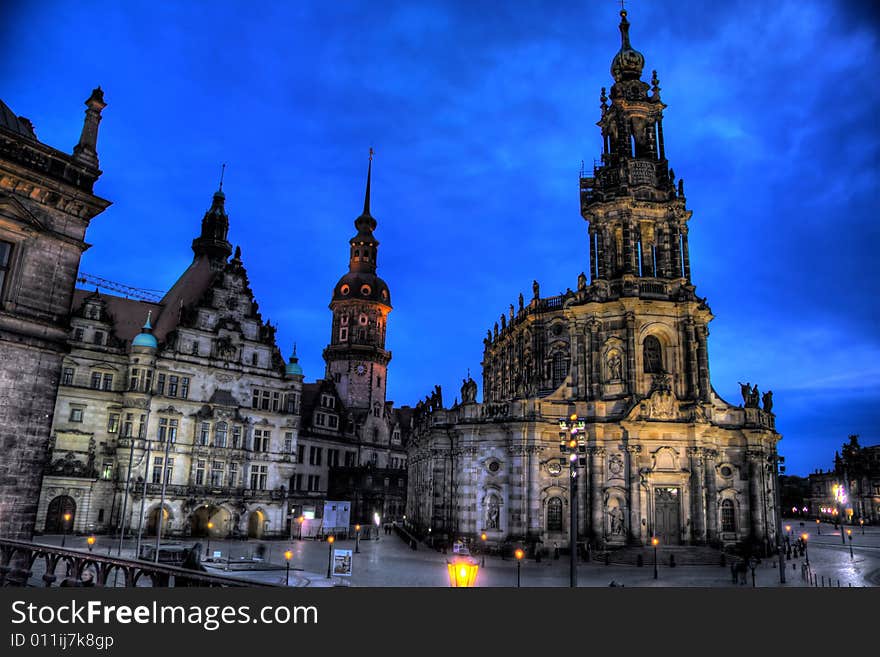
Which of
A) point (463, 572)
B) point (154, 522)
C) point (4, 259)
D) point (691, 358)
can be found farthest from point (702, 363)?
point (4, 259)

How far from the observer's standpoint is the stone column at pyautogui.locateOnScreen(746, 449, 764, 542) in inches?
1982

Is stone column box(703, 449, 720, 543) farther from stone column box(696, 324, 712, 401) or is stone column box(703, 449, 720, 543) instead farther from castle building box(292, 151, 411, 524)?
castle building box(292, 151, 411, 524)

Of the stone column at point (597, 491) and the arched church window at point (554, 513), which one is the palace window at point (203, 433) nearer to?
the arched church window at point (554, 513)

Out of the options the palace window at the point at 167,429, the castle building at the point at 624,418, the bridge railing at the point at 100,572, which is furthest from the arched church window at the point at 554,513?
the bridge railing at the point at 100,572

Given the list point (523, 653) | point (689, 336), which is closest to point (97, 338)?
point (689, 336)

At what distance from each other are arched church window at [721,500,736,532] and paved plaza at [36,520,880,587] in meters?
3.73

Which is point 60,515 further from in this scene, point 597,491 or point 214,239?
point 597,491

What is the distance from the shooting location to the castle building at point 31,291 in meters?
20.7

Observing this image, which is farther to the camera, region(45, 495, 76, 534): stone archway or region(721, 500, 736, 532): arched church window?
region(721, 500, 736, 532): arched church window

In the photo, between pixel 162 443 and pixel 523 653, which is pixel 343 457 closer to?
pixel 162 443

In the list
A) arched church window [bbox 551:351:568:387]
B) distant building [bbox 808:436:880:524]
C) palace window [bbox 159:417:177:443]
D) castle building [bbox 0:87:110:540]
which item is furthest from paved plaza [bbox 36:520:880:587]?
distant building [bbox 808:436:880:524]

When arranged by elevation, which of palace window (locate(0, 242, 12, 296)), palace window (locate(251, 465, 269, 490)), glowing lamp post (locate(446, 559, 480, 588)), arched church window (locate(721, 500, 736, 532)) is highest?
palace window (locate(0, 242, 12, 296))

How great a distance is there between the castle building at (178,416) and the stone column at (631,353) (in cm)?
3129

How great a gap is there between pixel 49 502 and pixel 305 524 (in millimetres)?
22470
